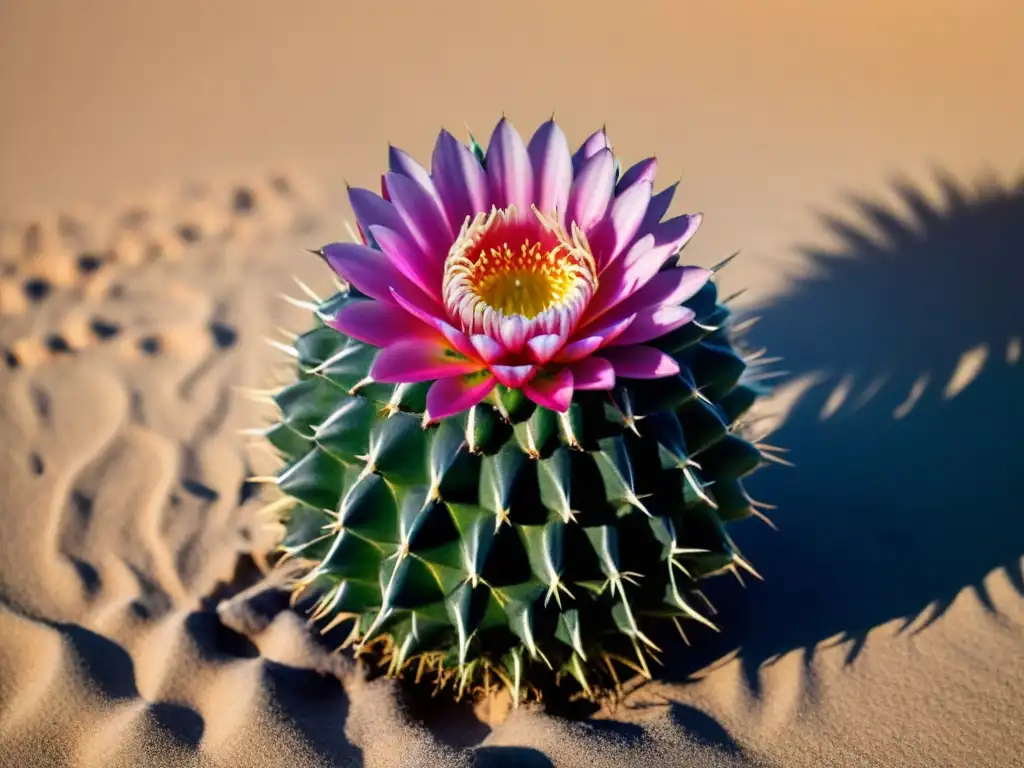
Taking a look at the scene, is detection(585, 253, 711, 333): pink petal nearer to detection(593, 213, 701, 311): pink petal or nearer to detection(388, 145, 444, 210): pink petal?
detection(593, 213, 701, 311): pink petal

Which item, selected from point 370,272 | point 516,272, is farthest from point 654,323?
point 370,272

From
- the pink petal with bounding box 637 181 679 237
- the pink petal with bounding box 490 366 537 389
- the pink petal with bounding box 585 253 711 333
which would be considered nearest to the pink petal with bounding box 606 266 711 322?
the pink petal with bounding box 585 253 711 333

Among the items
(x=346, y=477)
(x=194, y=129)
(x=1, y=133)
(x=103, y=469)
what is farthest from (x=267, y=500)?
(x=1, y=133)

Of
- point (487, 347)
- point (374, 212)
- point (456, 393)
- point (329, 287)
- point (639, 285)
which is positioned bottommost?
point (329, 287)

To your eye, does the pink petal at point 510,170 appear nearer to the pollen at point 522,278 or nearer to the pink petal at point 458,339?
the pollen at point 522,278

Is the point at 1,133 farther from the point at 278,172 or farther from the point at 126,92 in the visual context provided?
the point at 278,172

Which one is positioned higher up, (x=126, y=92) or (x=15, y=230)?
(x=126, y=92)

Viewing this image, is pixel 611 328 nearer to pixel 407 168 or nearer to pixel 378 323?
pixel 378 323
